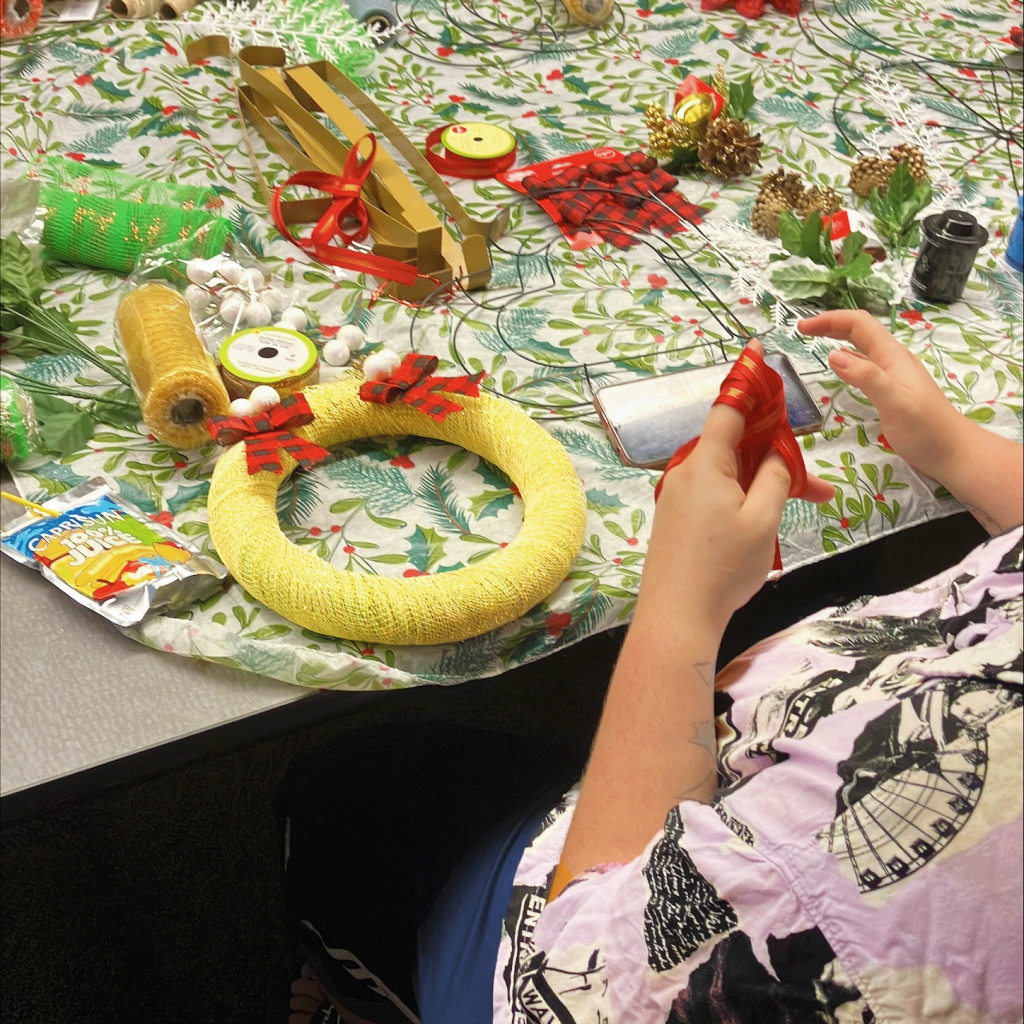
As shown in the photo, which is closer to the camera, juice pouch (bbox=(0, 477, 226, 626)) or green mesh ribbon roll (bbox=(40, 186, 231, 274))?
juice pouch (bbox=(0, 477, 226, 626))

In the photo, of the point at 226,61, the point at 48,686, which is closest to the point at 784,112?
the point at 226,61

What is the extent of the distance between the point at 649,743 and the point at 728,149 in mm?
1015

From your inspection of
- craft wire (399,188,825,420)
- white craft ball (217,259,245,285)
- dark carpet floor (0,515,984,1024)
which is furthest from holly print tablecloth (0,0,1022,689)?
dark carpet floor (0,515,984,1024)

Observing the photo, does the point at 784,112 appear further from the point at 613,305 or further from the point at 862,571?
the point at 862,571

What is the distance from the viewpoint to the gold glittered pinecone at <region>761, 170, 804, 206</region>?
1334 millimetres

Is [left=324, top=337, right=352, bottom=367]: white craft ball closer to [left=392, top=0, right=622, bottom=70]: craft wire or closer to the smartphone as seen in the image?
the smartphone

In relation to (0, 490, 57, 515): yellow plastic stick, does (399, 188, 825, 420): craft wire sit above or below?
above

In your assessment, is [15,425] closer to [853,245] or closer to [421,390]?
[421,390]

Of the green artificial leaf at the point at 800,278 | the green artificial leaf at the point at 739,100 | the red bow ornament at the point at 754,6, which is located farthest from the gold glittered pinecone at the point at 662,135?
the red bow ornament at the point at 754,6

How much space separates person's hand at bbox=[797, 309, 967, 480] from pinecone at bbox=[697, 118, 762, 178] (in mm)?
564

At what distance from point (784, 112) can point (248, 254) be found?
3.00 feet

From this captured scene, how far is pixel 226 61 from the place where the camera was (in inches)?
63.2

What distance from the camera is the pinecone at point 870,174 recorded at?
4.56 ft

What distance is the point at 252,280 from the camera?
3.64 ft
